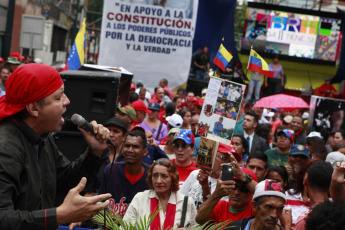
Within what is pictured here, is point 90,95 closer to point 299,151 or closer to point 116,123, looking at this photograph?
point 116,123

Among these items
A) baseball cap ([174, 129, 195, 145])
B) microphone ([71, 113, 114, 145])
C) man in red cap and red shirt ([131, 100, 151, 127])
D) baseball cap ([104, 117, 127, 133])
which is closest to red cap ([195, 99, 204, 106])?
man in red cap and red shirt ([131, 100, 151, 127])

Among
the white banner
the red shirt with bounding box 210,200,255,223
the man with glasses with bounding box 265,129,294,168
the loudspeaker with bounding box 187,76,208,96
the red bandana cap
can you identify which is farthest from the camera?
the loudspeaker with bounding box 187,76,208,96

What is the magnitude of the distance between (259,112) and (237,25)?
3906cm

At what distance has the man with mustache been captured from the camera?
180 inches

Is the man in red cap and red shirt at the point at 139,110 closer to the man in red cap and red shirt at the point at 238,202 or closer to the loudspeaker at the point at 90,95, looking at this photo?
the loudspeaker at the point at 90,95

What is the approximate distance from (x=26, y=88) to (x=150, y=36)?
43.7 feet

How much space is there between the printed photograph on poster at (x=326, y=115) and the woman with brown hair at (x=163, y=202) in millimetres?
7389

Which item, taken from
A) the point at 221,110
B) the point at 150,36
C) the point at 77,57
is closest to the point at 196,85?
the point at 150,36

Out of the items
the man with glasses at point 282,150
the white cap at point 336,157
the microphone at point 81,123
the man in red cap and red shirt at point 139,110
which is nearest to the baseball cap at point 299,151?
the white cap at point 336,157

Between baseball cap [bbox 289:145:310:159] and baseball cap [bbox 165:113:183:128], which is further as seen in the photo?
baseball cap [bbox 165:113:183:128]

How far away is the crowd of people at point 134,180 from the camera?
2.97 m

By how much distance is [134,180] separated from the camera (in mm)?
6367

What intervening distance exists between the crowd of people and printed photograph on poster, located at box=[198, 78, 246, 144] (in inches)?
10.8

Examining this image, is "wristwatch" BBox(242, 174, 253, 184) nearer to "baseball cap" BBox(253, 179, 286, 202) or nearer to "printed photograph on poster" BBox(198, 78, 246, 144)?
"baseball cap" BBox(253, 179, 286, 202)
